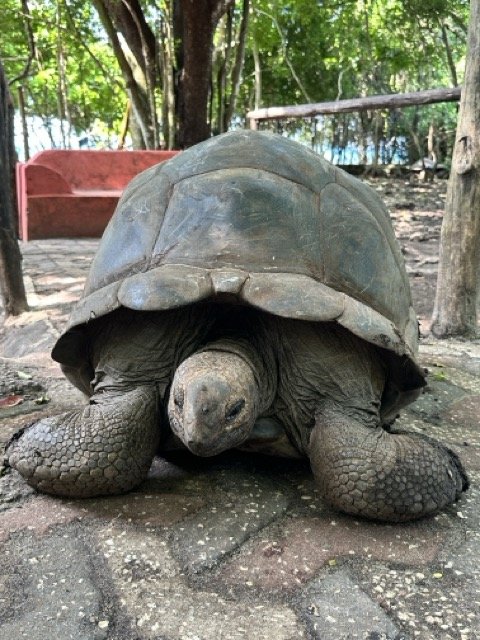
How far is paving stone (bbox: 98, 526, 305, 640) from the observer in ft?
4.50

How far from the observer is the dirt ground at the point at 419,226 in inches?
201

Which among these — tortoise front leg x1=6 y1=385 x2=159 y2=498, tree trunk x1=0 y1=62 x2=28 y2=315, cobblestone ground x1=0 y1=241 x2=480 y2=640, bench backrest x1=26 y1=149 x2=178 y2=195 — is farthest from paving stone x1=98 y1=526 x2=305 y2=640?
bench backrest x1=26 y1=149 x2=178 y2=195

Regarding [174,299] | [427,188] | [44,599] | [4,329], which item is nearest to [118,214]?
[174,299]

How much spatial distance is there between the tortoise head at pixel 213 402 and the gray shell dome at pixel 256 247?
0.63 ft

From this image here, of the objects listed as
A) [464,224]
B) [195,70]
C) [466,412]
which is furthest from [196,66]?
[466,412]

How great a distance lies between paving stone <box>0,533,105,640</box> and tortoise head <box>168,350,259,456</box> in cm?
41

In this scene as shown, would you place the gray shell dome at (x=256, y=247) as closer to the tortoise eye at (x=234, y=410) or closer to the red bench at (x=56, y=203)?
the tortoise eye at (x=234, y=410)

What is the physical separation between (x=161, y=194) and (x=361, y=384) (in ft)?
3.22

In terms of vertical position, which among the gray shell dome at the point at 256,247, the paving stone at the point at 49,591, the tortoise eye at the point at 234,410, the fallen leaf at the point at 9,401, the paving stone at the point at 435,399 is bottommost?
the paving stone at the point at 435,399

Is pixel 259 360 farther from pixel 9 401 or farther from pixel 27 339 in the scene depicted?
pixel 27 339

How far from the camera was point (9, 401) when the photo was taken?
2.86m

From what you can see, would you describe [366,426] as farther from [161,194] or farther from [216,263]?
[161,194]

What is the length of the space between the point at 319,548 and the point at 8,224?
324 cm

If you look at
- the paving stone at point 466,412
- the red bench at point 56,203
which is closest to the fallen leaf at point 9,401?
the paving stone at point 466,412
